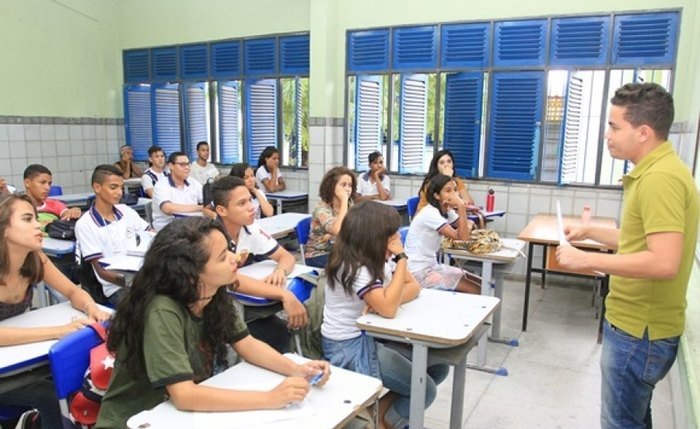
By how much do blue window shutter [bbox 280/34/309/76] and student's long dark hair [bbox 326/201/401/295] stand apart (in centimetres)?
465

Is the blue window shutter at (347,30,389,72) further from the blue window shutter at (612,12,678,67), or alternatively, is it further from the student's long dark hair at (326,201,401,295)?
the student's long dark hair at (326,201,401,295)

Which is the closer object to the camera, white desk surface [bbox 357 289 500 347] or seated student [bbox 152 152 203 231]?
white desk surface [bbox 357 289 500 347]

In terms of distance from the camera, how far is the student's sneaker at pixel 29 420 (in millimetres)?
1729

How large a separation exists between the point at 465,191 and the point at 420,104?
46.7 inches

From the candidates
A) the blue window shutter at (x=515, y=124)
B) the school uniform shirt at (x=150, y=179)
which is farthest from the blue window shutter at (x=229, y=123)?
the blue window shutter at (x=515, y=124)

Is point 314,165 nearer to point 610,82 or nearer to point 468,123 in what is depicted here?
point 468,123

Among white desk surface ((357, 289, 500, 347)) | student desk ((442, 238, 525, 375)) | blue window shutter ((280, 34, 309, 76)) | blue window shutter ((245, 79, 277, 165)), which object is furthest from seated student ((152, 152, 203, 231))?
white desk surface ((357, 289, 500, 347))

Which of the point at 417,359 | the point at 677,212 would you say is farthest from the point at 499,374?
the point at 677,212

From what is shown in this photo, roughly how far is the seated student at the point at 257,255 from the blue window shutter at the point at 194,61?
15.3 feet

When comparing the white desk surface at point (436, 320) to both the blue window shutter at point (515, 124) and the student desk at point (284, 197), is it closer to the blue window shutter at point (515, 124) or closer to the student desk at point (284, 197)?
the blue window shutter at point (515, 124)

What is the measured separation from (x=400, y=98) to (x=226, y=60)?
8.15 feet

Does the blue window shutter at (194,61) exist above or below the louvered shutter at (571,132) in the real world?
above

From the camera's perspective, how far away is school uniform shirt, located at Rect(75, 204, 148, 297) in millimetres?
2957

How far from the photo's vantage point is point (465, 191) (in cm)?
532
